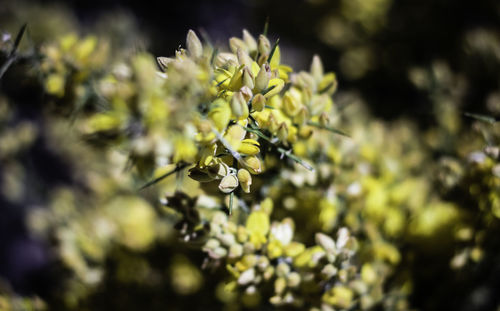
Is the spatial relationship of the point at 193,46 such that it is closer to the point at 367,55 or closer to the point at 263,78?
the point at 263,78

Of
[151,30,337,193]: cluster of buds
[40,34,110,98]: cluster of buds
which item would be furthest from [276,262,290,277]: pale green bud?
[40,34,110,98]: cluster of buds

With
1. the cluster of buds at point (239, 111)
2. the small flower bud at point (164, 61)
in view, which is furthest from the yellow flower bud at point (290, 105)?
the small flower bud at point (164, 61)

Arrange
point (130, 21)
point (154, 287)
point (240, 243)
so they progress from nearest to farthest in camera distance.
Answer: point (240, 243) → point (154, 287) → point (130, 21)

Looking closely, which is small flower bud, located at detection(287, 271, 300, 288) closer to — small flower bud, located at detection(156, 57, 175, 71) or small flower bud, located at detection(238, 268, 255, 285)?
small flower bud, located at detection(238, 268, 255, 285)

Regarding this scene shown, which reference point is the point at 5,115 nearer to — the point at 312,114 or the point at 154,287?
the point at 154,287

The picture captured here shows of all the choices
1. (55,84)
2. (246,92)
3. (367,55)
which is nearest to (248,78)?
(246,92)

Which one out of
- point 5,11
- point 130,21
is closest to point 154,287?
point 130,21

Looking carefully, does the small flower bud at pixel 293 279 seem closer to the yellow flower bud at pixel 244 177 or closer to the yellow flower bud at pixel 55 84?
the yellow flower bud at pixel 244 177
